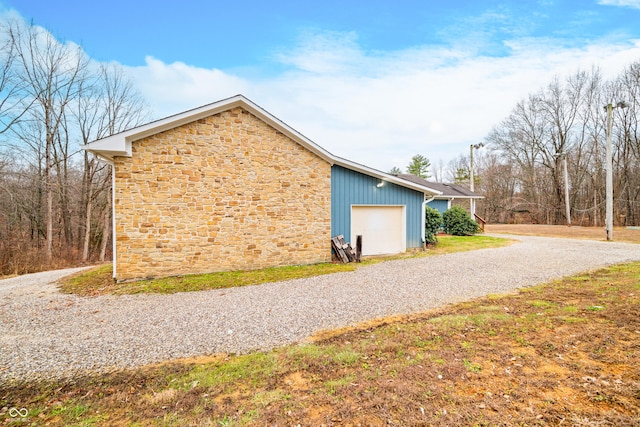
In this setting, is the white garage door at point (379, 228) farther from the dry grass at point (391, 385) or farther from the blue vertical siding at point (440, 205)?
the blue vertical siding at point (440, 205)

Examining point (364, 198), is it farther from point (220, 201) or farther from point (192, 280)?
point (192, 280)

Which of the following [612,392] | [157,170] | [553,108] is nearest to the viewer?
[612,392]

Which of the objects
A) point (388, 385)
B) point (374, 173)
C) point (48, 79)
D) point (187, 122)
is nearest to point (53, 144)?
point (48, 79)

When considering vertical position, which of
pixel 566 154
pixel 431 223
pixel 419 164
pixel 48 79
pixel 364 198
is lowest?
pixel 431 223

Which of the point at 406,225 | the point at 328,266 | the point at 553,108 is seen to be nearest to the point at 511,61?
the point at 406,225

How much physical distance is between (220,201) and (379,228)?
6.18 m

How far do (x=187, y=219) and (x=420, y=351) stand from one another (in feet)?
22.7

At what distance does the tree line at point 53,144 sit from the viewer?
13.2 metres

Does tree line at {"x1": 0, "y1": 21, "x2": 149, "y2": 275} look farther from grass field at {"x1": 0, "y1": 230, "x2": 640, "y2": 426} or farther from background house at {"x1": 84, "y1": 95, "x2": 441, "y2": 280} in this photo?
grass field at {"x1": 0, "y1": 230, "x2": 640, "y2": 426}

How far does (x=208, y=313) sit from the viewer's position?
5.27 meters

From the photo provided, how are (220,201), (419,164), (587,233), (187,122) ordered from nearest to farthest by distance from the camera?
(187,122)
(220,201)
(587,233)
(419,164)

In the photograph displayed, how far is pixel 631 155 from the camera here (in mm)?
24922

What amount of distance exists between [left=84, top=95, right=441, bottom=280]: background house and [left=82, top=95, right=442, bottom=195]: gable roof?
3cm

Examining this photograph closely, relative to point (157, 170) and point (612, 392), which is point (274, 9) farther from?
point (612, 392)
